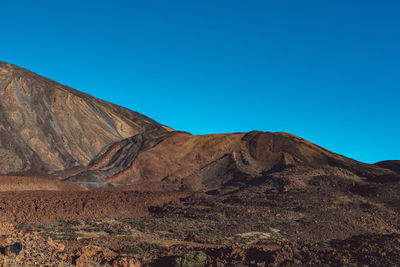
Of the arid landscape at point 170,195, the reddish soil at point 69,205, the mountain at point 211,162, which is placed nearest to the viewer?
the arid landscape at point 170,195

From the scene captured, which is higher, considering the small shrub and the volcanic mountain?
the volcanic mountain

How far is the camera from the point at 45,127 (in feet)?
171

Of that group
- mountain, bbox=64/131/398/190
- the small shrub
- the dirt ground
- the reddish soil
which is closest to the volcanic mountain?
mountain, bbox=64/131/398/190

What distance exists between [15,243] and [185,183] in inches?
1339

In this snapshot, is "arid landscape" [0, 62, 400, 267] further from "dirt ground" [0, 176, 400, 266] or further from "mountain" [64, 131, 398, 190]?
"mountain" [64, 131, 398, 190]

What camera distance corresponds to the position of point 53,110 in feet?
182

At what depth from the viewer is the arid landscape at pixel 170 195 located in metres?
12.3

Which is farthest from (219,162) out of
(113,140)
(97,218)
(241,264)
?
(241,264)

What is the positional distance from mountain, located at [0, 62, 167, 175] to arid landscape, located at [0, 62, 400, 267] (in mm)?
176

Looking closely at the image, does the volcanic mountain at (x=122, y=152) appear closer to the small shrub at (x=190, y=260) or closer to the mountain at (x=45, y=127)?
the mountain at (x=45, y=127)

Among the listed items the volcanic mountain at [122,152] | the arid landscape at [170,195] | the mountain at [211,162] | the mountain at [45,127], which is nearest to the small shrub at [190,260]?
the arid landscape at [170,195]

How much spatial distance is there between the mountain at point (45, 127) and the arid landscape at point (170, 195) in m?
0.18

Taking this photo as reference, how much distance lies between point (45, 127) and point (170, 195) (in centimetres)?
2770

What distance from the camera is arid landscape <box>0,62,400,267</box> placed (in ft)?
40.3
